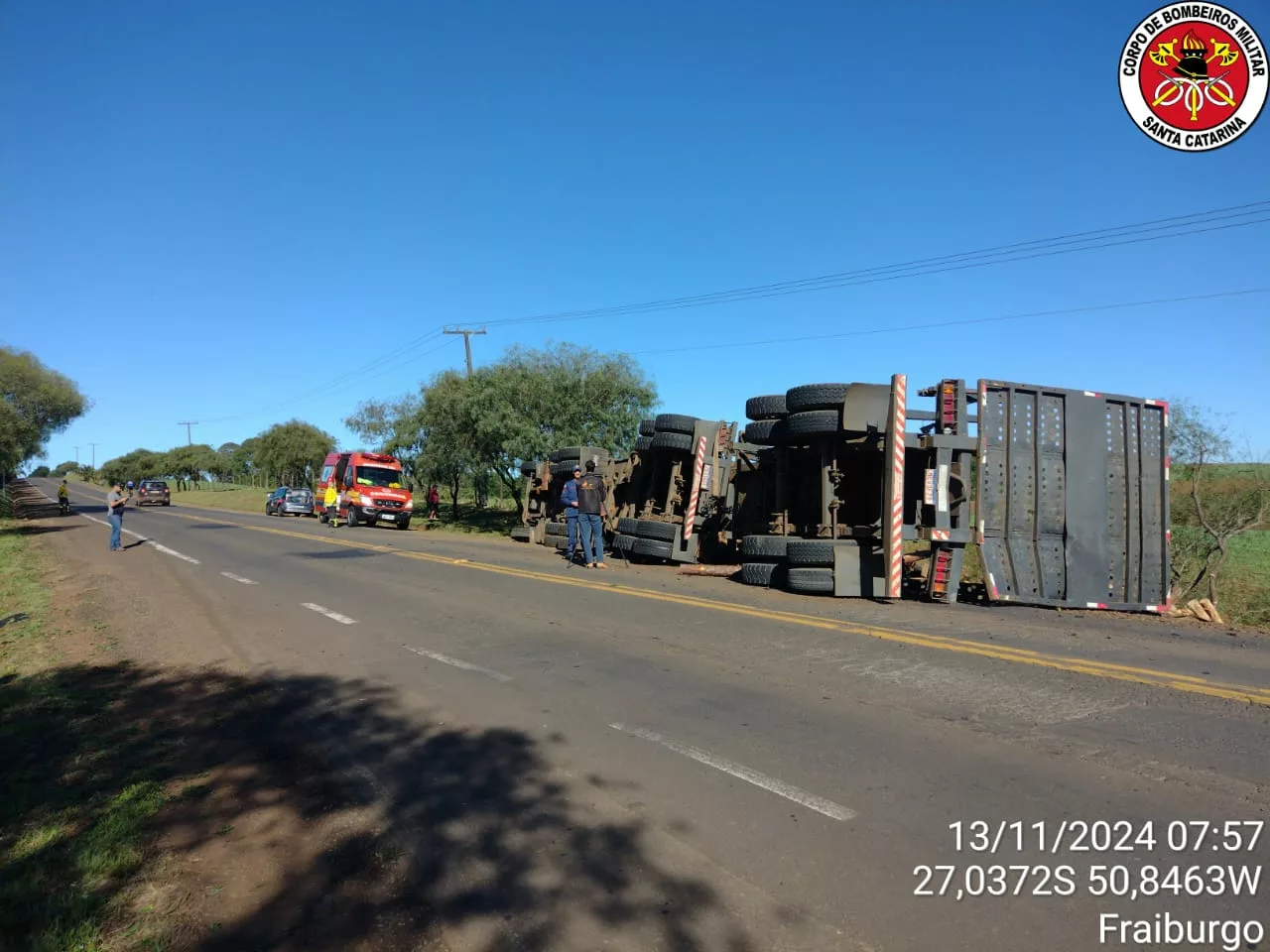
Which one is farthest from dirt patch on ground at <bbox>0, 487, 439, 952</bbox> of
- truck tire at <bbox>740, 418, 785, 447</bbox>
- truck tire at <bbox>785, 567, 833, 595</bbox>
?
truck tire at <bbox>740, 418, 785, 447</bbox>

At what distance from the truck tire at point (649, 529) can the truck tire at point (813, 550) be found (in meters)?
3.91

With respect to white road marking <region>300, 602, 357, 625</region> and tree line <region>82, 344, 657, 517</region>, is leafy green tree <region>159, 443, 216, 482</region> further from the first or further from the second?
white road marking <region>300, 602, 357, 625</region>

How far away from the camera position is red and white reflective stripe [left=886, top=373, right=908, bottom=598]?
421 inches

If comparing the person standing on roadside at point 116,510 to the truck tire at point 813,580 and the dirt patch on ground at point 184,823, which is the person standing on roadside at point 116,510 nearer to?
the dirt patch on ground at point 184,823

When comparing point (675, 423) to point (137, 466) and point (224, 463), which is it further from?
point (137, 466)

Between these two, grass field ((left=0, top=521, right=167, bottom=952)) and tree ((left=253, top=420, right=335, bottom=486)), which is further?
tree ((left=253, top=420, right=335, bottom=486))

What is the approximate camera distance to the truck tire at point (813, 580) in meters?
11.3

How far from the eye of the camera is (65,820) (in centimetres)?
390

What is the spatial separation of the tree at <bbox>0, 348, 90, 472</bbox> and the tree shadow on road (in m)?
28.7

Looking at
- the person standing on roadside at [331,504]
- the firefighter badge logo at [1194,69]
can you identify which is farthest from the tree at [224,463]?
the firefighter badge logo at [1194,69]

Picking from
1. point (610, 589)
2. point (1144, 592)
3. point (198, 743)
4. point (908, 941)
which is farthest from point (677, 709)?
point (1144, 592)

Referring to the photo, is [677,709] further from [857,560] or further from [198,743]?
[857,560]

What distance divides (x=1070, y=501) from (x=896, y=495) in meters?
2.41

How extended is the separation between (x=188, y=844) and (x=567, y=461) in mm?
16931
